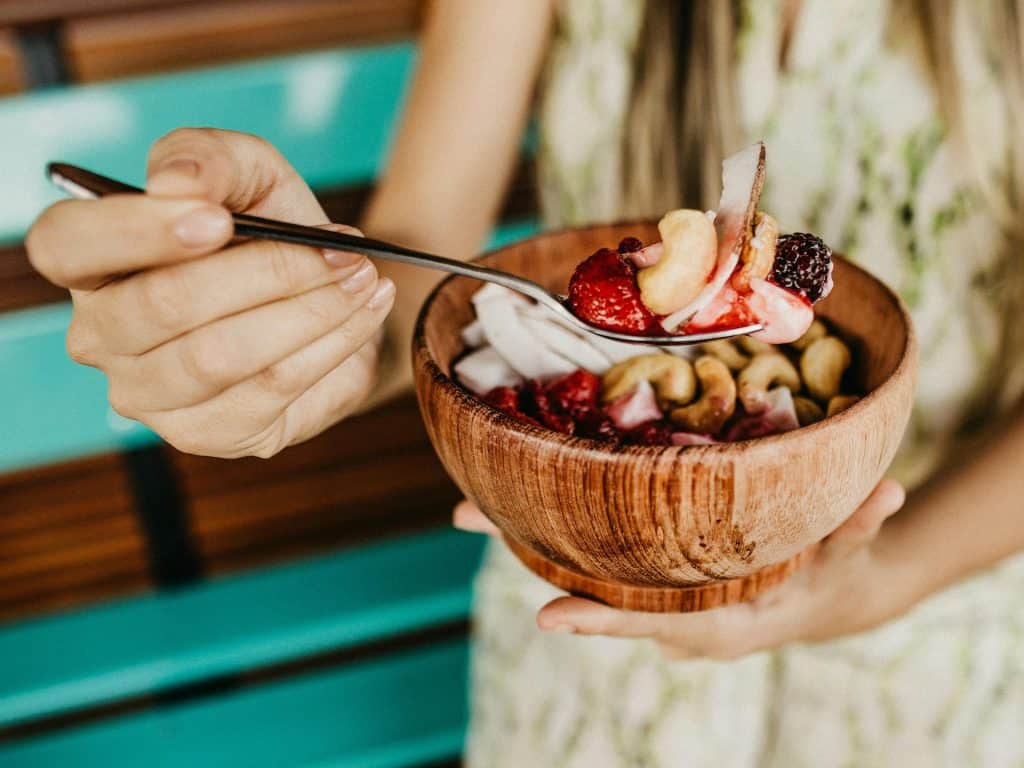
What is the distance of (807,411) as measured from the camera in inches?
20.4

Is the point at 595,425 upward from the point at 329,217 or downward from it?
upward

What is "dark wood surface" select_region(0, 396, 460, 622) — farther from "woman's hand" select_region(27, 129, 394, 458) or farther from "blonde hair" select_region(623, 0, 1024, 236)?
"woman's hand" select_region(27, 129, 394, 458)

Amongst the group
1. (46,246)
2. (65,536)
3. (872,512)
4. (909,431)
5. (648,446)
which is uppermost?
(46,246)

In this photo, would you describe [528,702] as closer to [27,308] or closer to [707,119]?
[707,119]

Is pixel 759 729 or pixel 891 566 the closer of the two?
pixel 891 566

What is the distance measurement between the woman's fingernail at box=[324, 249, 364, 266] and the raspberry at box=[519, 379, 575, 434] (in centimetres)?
13

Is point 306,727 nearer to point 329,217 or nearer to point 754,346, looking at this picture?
point 329,217

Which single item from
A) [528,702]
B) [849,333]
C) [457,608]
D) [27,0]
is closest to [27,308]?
[27,0]

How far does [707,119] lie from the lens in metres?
0.81

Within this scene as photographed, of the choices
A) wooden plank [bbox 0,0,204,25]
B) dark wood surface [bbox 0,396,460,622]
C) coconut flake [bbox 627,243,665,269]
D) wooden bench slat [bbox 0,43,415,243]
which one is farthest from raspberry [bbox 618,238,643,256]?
dark wood surface [bbox 0,396,460,622]

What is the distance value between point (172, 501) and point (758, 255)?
1345mm

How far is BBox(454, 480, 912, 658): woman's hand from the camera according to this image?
1.72 ft

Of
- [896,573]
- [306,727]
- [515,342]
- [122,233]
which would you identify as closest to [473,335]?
[515,342]

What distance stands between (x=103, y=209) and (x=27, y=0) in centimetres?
112
